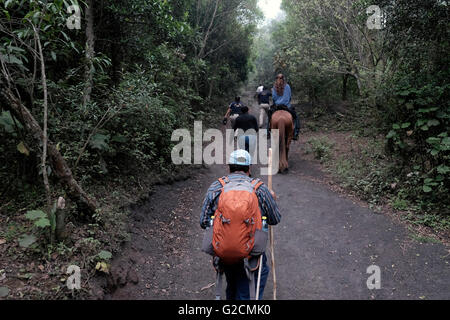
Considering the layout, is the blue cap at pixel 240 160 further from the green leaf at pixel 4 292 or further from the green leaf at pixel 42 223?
the green leaf at pixel 4 292

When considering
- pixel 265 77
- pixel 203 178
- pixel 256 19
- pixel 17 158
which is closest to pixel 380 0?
pixel 203 178

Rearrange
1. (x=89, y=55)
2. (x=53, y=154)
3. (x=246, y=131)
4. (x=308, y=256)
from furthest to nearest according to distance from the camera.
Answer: (x=246, y=131) → (x=89, y=55) → (x=308, y=256) → (x=53, y=154)

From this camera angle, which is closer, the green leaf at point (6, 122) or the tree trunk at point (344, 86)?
the green leaf at point (6, 122)

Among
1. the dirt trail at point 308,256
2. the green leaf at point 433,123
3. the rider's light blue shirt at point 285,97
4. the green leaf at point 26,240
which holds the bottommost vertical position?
the dirt trail at point 308,256

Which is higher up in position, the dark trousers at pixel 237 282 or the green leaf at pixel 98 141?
the green leaf at pixel 98 141

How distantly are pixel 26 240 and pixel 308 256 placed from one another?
4280 mm

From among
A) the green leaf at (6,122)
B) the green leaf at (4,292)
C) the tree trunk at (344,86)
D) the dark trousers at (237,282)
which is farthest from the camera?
the tree trunk at (344,86)

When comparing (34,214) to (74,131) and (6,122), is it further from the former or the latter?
(74,131)

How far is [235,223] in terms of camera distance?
10.1 ft

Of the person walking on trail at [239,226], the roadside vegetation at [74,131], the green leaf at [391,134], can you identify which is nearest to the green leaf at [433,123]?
the green leaf at [391,134]

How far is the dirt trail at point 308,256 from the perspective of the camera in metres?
4.65

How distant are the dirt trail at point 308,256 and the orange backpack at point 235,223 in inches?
75.4

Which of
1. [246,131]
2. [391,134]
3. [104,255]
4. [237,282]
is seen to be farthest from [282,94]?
[237,282]

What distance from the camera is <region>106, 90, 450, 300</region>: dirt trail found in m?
4.65
